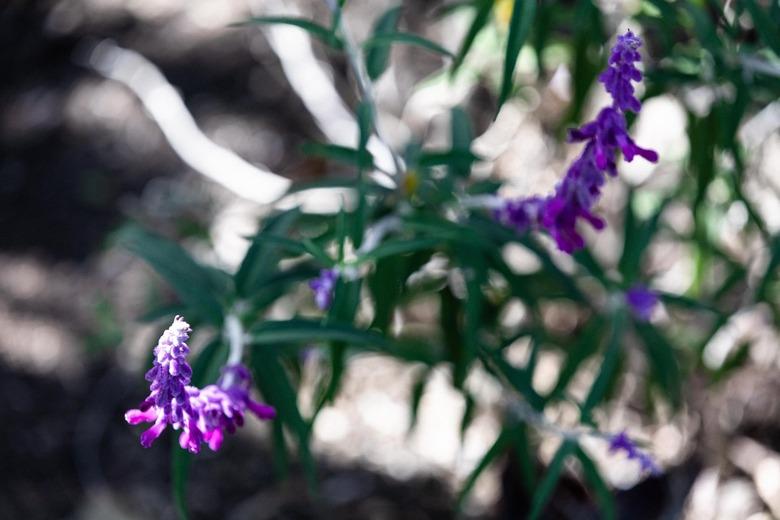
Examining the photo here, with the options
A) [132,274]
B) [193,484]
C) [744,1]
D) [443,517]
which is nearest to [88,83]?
[132,274]

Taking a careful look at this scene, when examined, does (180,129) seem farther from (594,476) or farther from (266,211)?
(594,476)

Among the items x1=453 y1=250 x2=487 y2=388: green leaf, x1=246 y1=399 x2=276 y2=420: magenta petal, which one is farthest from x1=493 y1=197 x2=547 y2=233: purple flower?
x1=246 y1=399 x2=276 y2=420: magenta petal

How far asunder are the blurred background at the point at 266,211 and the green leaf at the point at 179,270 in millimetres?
412

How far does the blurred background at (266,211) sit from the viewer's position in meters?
2.01

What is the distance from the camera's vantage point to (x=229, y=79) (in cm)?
281

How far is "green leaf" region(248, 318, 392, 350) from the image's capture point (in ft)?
3.85

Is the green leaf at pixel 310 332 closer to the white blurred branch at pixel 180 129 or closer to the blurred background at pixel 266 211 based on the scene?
the blurred background at pixel 266 211

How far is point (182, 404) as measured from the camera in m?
0.85

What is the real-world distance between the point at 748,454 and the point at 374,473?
0.81 meters

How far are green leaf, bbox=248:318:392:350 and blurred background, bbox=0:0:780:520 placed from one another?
62 centimetres

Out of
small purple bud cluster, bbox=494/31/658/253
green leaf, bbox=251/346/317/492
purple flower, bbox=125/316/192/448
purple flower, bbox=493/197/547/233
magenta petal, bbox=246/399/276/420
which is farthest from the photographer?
green leaf, bbox=251/346/317/492

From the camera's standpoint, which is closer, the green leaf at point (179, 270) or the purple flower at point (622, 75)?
the purple flower at point (622, 75)

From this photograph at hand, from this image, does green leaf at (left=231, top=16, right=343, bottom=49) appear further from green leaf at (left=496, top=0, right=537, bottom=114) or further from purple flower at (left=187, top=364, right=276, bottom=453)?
purple flower at (left=187, top=364, right=276, bottom=453)

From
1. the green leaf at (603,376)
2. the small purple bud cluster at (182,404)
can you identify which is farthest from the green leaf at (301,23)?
the green leaf at (603,376)
